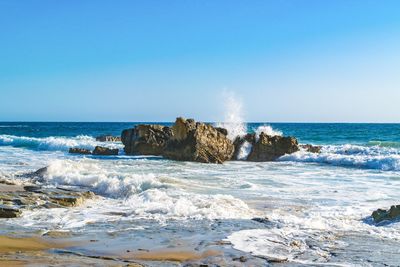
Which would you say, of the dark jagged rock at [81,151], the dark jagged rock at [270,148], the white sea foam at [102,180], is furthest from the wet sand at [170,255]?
the dark jagged rock at [81,151]

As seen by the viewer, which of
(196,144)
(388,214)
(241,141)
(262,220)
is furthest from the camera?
(241,141)

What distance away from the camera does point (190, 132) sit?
23859 mm

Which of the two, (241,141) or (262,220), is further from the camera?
(241,141)

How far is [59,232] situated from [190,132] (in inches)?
646

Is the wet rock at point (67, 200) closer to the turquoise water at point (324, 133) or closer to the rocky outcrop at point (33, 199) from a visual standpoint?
the rocky outcrop at point (33, 199)

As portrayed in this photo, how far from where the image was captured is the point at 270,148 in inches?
998

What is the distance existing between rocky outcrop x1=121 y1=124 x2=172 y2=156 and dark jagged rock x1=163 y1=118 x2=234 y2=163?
1329mm

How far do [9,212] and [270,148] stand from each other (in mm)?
17872

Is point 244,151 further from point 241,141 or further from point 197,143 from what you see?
point 197,143

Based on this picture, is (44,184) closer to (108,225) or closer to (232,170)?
(108,225)

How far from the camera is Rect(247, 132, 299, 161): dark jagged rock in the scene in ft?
82.1

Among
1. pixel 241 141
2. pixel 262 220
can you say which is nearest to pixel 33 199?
pixel 262 220

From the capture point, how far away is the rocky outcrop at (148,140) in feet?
85.8

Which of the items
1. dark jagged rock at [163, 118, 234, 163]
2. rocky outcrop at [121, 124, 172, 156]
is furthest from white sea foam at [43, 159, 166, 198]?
rocky outcrop at [121, 124, 172, 156]
